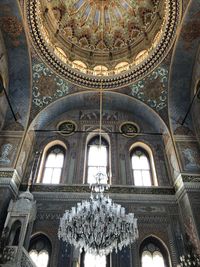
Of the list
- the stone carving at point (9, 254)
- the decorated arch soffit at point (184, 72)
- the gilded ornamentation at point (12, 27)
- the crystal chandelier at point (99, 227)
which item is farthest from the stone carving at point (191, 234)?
the gilded ornamentation at point (12, 27)

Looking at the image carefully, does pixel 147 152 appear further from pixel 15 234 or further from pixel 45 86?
pixel 15 234

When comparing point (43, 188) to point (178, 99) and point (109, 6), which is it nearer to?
point (178, 99)

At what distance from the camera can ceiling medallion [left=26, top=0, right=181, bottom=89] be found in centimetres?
1001

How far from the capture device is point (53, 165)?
9.77m

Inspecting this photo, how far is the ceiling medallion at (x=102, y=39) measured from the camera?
1001 cm

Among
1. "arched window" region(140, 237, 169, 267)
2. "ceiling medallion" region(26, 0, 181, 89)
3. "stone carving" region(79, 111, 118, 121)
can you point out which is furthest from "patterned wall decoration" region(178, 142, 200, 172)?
"ceiling medallion" region(26, 0, 181, 89)

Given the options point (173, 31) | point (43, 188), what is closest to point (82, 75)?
point (173, 31)

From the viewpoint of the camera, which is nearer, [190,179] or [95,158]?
[190,179]

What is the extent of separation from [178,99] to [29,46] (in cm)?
675

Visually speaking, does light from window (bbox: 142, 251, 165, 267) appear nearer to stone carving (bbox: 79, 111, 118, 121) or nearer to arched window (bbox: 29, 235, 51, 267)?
arched window (bbox: 29, 235, 51, 267)

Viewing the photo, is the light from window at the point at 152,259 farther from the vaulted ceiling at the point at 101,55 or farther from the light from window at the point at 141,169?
the vaulted ceiling at the point at 101,55

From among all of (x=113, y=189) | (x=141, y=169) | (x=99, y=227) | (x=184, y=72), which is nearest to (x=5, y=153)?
(x=113, y=189)

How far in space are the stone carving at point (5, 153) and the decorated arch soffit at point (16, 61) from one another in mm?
885

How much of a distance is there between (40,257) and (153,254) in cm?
365
